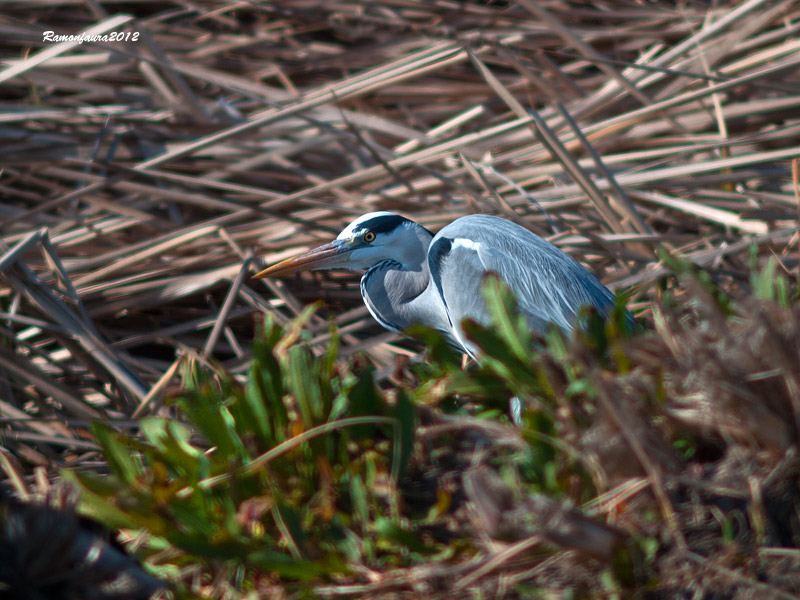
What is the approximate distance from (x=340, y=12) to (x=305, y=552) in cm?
320

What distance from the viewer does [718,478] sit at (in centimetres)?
133

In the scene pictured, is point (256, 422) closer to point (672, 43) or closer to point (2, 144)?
point (2, 144)

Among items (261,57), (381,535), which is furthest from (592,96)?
(381,535)

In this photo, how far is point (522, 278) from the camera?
2.29 metres

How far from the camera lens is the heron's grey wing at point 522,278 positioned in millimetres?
2258

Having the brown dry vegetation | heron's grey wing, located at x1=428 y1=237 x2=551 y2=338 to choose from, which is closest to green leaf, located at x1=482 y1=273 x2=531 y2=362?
the brown dry vegetation

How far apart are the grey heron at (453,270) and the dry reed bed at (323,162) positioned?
20 centimetres

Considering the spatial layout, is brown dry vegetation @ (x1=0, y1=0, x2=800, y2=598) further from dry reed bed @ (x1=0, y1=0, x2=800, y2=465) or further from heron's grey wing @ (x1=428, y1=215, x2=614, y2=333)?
heron's grey wing @ (x1=428, y1=215, x2=614, y2=333)

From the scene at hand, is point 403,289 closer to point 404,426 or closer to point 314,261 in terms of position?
point 314,261

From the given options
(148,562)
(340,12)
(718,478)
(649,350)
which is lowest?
(148,562)

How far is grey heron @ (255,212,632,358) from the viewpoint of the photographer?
7.45ft

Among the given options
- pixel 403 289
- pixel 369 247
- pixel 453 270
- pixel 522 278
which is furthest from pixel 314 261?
pixel 522 278

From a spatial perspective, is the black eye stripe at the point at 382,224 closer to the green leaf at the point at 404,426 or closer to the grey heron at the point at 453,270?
the grey heron at the point at 453,270

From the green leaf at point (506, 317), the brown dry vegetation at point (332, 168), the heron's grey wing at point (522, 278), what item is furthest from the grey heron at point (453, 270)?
the green leaf at point (506, 317)
